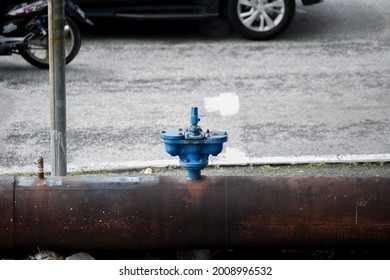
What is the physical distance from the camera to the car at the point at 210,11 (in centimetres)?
1265

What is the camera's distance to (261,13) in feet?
41.9

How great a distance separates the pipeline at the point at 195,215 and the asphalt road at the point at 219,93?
7.05 ft

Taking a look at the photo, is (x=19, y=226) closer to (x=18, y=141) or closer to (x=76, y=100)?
(x=18, y=141)

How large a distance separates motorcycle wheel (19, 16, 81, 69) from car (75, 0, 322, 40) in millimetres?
1075

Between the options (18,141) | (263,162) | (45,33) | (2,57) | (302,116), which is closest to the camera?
(263,162)

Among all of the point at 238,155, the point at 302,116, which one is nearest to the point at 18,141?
the point at 238,155

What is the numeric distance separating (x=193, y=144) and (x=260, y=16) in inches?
247

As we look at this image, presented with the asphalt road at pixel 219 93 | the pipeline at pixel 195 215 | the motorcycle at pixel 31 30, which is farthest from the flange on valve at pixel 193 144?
the motorcycle at pixel 31 30

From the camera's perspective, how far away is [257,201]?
21.9 feet

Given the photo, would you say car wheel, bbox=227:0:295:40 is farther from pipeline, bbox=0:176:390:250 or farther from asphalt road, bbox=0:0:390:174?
pipeline, bbox=0:176:390:250

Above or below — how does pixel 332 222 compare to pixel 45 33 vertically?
below

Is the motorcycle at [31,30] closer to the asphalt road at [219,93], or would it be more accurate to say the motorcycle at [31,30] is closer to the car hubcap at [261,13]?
the asphalt road at [219,93]

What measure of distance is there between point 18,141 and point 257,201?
3.52 m

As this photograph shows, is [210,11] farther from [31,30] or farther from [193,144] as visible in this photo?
[193,144]
